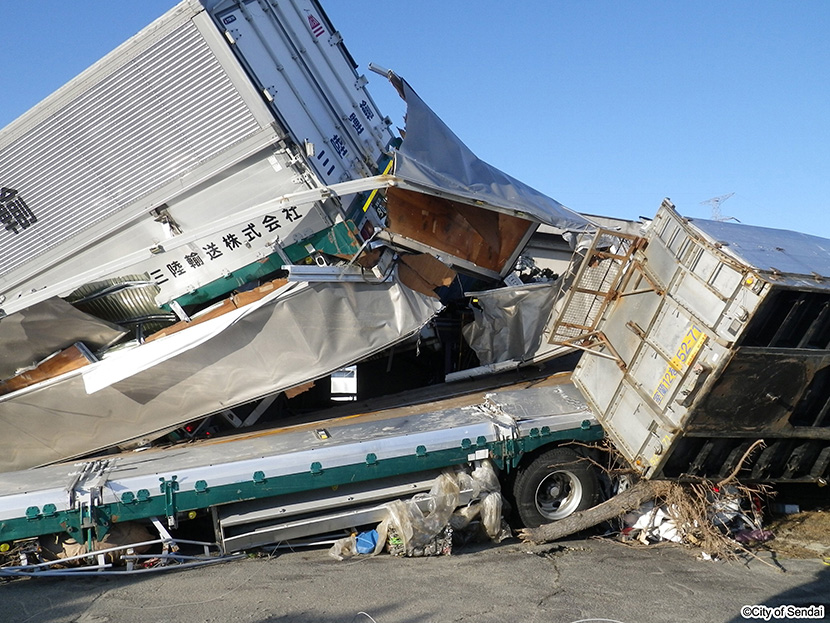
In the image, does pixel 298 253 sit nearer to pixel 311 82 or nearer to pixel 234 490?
pixel 311 82

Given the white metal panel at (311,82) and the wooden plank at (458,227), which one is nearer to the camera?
the white metal panel at (311,82)

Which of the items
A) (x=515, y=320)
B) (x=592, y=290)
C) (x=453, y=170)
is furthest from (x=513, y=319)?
(x=453, y=170)

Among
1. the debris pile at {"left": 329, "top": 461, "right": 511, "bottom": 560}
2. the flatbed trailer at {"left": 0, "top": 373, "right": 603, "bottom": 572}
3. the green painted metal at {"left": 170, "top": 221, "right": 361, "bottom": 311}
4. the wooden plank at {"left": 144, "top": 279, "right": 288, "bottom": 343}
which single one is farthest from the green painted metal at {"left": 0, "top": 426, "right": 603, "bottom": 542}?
the green painted metal at {"left": 170, "top": 221, "right": 361, "bottom": 311}

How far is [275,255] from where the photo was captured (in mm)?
5855

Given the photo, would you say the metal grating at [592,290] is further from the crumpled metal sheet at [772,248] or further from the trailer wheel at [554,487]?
the trailer wheel at [554,487]

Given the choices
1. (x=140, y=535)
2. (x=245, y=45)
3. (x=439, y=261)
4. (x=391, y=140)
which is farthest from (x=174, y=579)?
(x=391, y=140)

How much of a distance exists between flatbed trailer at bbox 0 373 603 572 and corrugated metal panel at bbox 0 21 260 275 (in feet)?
6.81

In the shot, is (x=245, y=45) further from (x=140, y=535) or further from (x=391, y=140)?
(x=140, y=535)

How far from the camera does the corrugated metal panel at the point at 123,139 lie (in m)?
5.45

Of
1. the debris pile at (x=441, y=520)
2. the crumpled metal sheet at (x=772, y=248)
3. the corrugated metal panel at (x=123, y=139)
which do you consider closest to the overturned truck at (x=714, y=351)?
the crumpled metal sheet at (x=772, y=248)

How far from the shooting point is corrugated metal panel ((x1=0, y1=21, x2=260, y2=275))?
5449 millimetres

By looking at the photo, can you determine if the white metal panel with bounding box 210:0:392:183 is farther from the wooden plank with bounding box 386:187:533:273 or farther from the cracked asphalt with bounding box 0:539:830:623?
the cracked asphalt with bounding box 0:539:830:623

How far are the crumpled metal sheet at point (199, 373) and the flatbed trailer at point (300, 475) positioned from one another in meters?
0.34

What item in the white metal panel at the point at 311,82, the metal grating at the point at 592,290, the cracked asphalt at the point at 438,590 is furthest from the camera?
the metal grating at the point at 592,290
